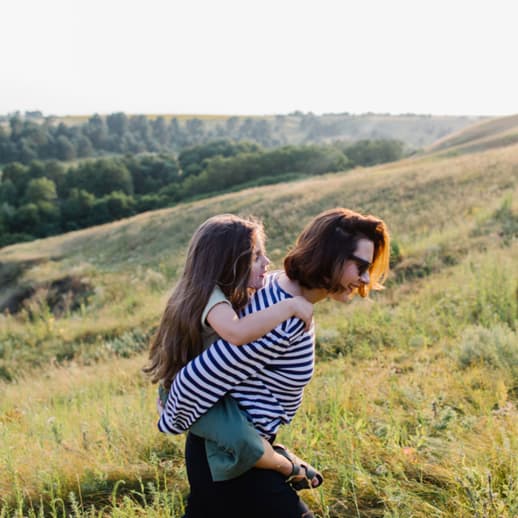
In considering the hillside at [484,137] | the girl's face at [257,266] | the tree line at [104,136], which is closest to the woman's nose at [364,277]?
the girl's face at [257,266]

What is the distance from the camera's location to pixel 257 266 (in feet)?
7.34

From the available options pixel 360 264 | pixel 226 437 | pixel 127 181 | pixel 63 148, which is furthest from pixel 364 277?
pixel 63 148

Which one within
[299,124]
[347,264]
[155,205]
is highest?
[299,124]

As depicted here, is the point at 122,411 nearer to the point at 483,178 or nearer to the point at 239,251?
the point at 239,251

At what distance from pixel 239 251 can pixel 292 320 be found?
358mm

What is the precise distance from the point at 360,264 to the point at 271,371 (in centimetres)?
56

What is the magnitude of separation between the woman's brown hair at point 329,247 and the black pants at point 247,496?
0.79m

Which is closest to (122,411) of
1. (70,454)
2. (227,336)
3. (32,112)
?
(70,454)

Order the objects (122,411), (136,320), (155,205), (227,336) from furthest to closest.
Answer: (155,205), (136,320), (122,411), (227,336)

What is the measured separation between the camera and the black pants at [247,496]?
2.13 meters

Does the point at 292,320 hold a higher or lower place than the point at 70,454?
higher

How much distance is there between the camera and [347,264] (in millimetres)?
2201

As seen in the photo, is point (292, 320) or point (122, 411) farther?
point (122, 411)

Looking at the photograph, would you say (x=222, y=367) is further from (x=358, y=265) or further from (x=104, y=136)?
(x=104, y=136)
